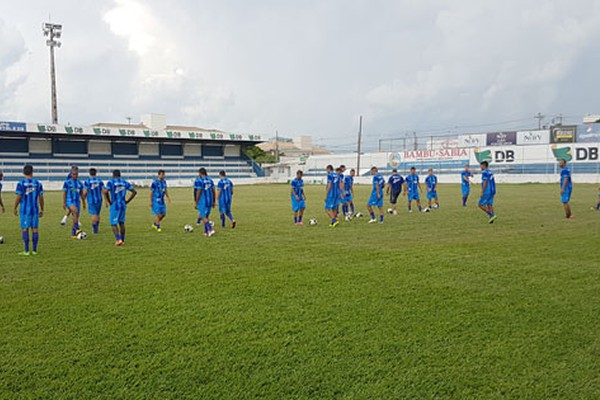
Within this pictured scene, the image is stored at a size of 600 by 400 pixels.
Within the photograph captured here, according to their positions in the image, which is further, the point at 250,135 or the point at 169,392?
the point at 250,135

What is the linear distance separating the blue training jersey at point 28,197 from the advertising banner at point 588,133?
6248 centimetres

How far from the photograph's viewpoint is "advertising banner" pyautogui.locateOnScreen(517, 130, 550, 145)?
64.4 m

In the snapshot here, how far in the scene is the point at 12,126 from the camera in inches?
1818

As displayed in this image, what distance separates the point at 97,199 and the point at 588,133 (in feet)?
199

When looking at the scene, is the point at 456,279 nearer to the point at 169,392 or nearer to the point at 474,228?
the point at 169,392

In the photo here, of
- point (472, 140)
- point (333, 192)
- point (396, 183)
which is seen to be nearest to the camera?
point (333, 192)

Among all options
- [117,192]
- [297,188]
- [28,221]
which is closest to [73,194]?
[117,192]

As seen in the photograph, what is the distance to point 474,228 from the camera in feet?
43.5

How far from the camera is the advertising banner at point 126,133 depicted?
4755cm

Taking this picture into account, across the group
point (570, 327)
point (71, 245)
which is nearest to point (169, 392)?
point (570, 327)

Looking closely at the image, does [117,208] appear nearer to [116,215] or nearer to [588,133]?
[116,215]

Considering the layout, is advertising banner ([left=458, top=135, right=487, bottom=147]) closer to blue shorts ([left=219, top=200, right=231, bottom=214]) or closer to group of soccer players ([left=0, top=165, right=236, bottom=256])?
blue shorts ([left=219, top=200, right=231, bottom=214])

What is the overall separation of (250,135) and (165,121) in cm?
1416

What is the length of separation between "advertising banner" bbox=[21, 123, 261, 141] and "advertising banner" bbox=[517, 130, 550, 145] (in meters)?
37.5
